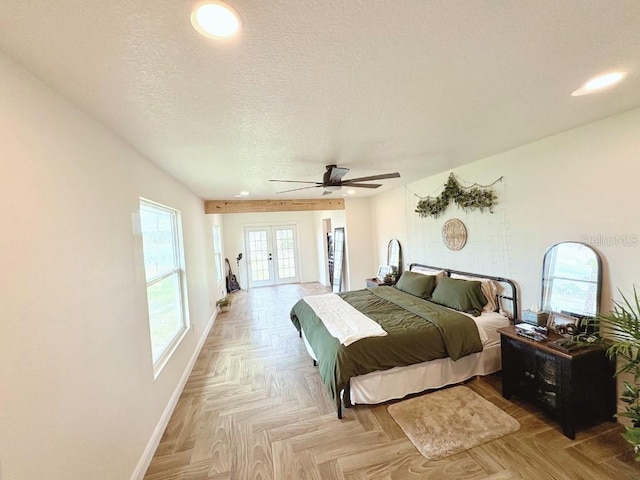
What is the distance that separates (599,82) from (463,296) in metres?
2.23

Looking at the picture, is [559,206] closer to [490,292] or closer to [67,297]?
[490,292]

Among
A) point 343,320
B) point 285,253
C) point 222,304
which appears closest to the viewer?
point 343,320

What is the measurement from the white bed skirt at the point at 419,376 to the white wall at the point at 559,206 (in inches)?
30.8

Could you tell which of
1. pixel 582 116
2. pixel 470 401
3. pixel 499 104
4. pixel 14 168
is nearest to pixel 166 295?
pixel 14 168

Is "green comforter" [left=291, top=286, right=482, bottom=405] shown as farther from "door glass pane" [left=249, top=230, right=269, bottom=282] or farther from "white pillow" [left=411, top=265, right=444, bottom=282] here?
"door glass pane" [left=249, top=230, right=269, bottom=282]

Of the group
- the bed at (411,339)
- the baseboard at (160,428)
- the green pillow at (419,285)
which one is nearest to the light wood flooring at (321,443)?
the baseboard at (160,428)

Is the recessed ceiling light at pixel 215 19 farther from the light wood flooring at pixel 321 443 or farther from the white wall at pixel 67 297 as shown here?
the light wood flooring at pixel 321 443

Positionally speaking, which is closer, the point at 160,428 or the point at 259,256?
the point at 160,428

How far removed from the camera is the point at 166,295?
9.86 ft

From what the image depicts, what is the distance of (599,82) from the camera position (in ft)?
4.92

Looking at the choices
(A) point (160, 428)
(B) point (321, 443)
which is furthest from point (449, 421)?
(A) point (160, 428)

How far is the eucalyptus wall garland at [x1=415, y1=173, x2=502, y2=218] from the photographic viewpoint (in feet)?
10.3

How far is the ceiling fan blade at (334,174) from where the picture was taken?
2.67 meters

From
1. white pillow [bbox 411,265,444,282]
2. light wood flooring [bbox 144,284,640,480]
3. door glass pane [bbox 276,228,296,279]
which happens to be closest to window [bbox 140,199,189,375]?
light wood flooring [bbox 144,284,640,480]
